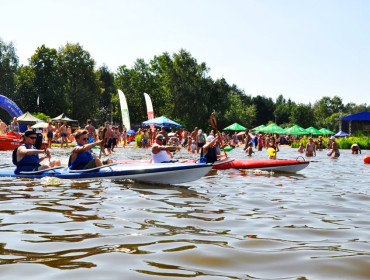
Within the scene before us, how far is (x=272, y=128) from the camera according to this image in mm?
47750

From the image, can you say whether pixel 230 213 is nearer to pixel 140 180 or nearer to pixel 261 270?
pixel 261 270

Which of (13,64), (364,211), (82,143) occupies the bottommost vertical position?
(364,211)

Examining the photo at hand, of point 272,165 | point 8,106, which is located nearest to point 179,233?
point 272,165

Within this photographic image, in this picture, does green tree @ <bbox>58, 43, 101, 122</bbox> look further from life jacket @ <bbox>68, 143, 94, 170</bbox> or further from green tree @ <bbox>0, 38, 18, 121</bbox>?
life jacket @ <bbox>68, 143, 94, 170</bbox>

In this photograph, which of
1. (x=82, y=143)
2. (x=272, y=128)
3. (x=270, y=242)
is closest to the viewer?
(x=270, y=242)

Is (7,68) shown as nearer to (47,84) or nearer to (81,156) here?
(47,84)

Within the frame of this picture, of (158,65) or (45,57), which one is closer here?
(45,57)

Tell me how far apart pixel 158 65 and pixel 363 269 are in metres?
65.3

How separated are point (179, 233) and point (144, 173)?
4.23 m

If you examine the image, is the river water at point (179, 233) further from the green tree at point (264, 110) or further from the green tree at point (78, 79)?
the green tree at point (264, 110)

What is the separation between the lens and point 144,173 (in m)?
8.67

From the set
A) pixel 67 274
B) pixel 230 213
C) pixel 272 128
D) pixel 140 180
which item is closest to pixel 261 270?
pixel 67 274

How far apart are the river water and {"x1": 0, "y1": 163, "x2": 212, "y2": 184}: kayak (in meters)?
0.42

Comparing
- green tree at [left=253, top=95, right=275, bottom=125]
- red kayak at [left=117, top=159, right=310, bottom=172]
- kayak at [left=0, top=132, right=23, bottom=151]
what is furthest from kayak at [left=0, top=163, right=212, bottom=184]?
green tree at [left=253, top=95, right=275, bottom=125]
